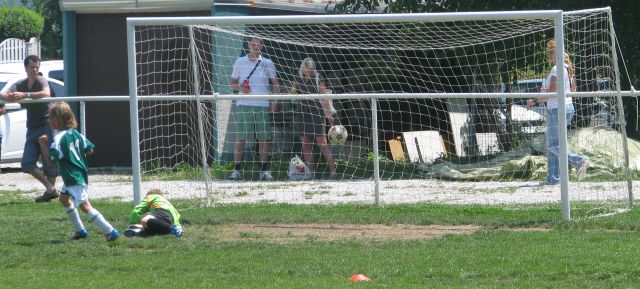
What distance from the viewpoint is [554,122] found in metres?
14.3

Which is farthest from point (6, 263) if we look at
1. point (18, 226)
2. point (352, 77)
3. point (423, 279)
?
→ point (352, 77)

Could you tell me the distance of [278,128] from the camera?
15.8 meters

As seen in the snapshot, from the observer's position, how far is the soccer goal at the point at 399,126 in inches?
567

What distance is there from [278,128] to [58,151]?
538 cm

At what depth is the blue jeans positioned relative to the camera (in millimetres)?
14344

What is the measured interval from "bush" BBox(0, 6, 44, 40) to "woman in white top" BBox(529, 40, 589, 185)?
37542mm

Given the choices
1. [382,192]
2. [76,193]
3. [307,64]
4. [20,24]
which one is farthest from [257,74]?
[20,24]

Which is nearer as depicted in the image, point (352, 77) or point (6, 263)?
point (6, 263)

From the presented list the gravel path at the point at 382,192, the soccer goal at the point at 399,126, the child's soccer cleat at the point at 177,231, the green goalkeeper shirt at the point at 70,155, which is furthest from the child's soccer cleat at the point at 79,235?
the gravel path at the point at 382,192

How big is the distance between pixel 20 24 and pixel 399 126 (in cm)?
3674

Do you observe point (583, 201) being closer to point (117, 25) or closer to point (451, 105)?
point (451, 105)

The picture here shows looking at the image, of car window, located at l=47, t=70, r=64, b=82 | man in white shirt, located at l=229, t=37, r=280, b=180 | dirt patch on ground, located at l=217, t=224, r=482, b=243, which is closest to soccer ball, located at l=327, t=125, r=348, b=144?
man in white shirt, located at l=229, t=37, r=280, b=180

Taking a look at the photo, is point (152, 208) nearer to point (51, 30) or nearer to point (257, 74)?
point (257, 74)

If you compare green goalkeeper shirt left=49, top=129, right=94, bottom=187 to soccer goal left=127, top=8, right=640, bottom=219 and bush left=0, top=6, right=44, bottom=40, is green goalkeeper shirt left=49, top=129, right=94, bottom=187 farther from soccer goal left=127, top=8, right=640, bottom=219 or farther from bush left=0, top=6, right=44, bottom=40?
bush left=0, top=6, right=44, bottom=40
